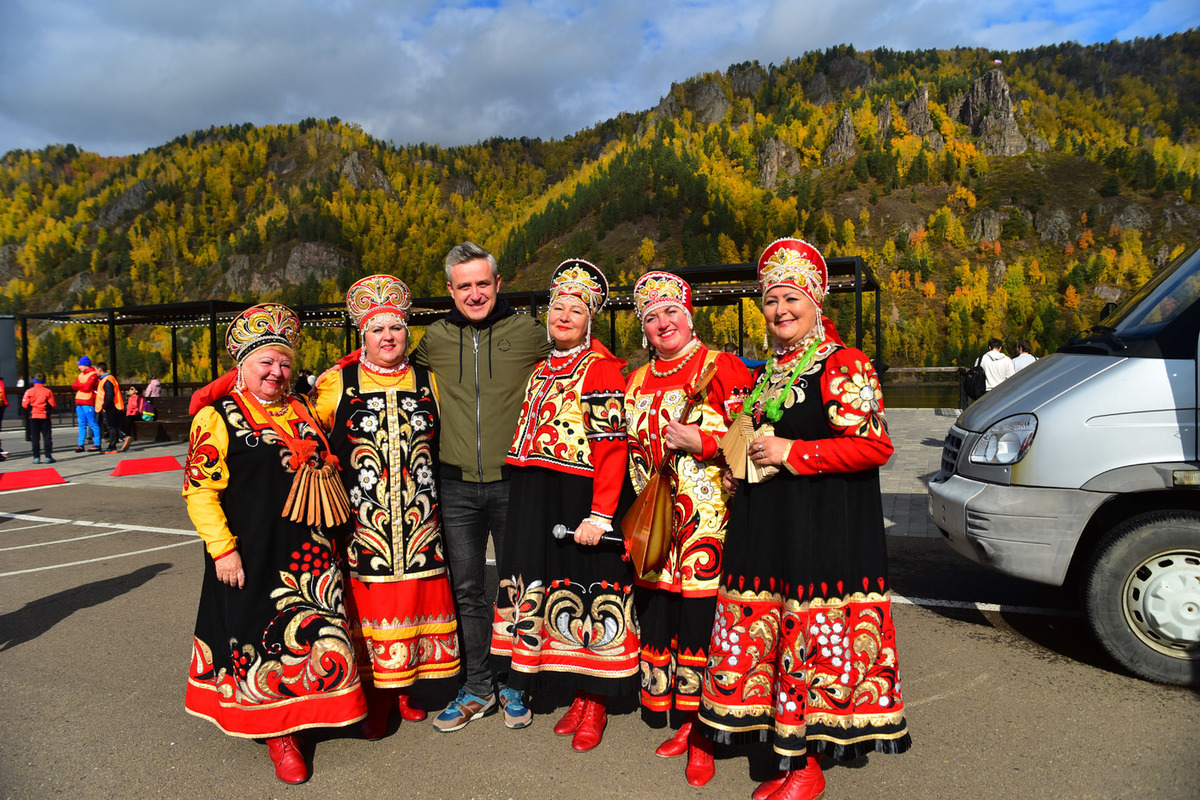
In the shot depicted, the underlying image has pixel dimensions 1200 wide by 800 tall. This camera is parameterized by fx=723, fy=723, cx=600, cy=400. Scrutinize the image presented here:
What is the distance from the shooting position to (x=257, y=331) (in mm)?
2986

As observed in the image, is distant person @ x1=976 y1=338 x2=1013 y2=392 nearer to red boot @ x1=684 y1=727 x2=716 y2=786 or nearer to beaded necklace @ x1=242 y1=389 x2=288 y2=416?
red boot @ x1=684 y1=727 x2=716 y2=786

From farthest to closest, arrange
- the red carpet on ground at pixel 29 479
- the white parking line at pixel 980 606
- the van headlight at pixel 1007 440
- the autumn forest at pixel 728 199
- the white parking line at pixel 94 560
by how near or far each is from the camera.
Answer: the autumn forest at pixel 728 199 < the red carpet on ground at pixel 29 479 < the white parking line at pixel 94 560 < the white parking line at pixel 980 606 < the van headlight at pixel 1007 440

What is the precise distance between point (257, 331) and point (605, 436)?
1.50 metres

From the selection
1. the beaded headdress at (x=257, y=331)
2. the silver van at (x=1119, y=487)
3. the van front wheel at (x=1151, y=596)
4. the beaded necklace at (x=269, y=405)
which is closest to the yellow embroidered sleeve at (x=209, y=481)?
the beaded necklace at (x=269, y=405)

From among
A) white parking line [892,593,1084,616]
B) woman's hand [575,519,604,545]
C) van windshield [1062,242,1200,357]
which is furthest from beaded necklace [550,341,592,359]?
white parking line [892,593,1084,616]

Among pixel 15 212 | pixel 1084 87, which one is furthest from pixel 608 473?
pixel 1084 87

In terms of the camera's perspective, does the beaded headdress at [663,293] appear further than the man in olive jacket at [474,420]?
No

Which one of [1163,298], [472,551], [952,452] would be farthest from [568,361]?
[1163,298]

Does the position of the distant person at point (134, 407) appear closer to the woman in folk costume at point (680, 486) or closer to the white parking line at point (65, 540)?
the white parking line at point (65, 540)

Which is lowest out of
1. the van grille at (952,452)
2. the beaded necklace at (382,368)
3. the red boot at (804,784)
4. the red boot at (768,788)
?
the red boot at (768,788)

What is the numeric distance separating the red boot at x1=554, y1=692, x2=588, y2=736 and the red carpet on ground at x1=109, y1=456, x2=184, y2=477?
12.9 meters

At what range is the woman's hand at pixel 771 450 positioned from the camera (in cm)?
248

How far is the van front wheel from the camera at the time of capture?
3578 mm

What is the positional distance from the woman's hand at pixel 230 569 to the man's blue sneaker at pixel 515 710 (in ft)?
4.20
